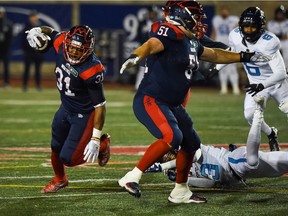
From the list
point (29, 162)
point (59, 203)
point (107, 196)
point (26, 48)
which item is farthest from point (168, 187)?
point (26, 48)

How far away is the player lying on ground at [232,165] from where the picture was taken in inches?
268

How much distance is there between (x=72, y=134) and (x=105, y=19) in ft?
45.7

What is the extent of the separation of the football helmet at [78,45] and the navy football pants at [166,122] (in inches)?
23.6

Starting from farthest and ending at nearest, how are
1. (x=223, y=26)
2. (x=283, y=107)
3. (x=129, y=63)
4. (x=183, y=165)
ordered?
(x=223, y=26)
(x=283, y=107)
(x=183, y=165)
(x=129, y=63)

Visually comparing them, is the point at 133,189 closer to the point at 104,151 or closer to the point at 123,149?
the point at 104,151

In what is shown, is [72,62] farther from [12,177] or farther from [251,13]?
[251,13]

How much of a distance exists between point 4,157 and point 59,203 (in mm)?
2703

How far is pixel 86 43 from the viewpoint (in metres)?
6.83

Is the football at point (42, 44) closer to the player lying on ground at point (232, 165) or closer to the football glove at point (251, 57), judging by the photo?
the player lying on ground at point (232, 165)

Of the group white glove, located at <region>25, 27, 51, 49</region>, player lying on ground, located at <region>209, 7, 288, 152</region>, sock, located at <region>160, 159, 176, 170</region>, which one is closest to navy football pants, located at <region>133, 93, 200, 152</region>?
sock, located at <region>160, 159, 176, 170</region>

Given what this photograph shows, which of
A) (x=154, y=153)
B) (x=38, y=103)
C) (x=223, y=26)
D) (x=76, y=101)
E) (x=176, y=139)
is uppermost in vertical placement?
(x=76, y=101)

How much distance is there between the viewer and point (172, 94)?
655cm

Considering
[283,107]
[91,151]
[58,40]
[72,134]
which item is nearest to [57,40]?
[58,40]

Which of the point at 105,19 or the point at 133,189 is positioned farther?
the point at 105,19
